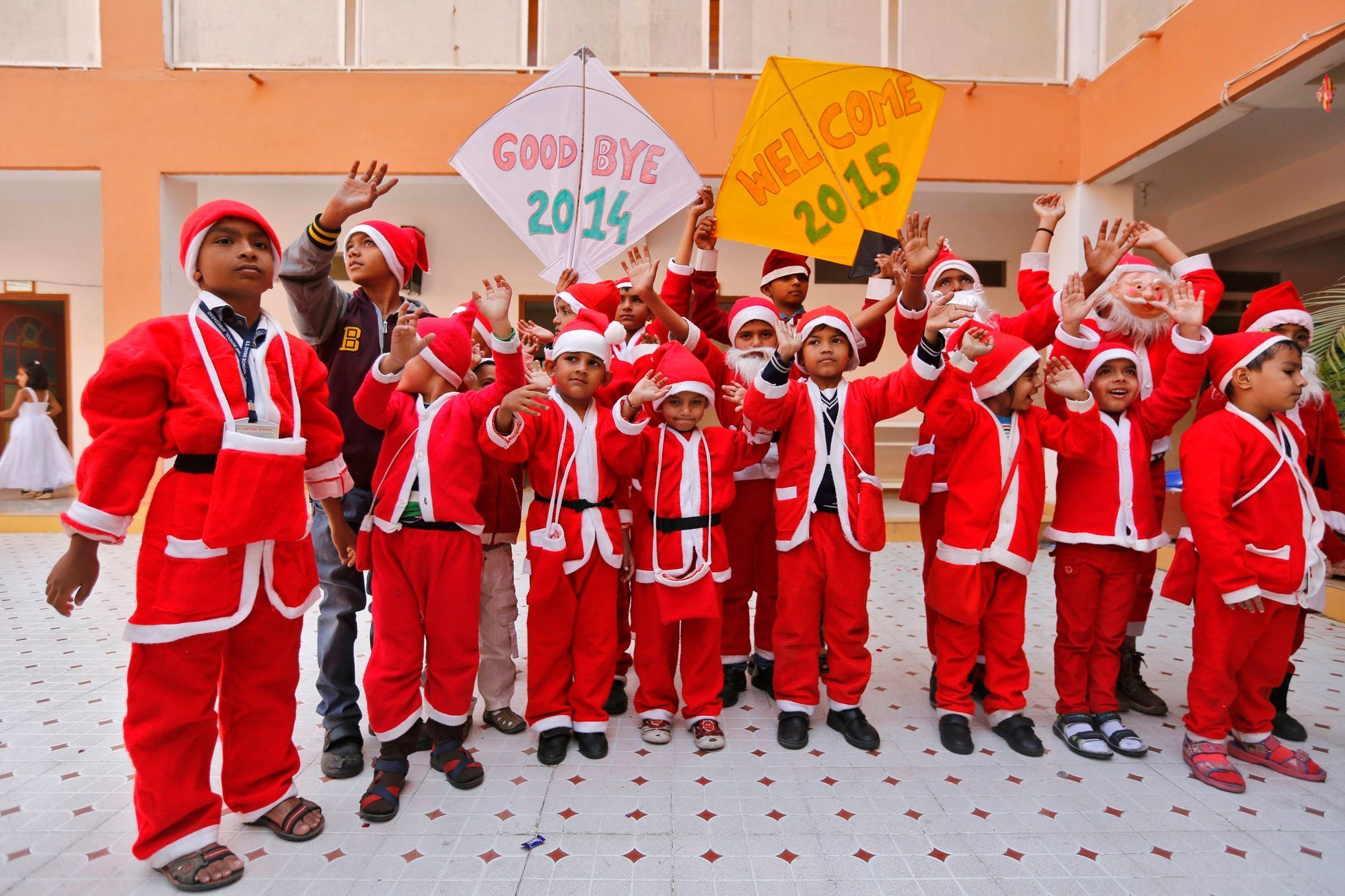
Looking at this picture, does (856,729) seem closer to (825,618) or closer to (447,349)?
(825,618)

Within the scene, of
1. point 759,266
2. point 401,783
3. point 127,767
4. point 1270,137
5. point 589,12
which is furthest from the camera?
point 759,266

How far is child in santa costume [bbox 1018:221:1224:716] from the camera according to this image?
2.77 m

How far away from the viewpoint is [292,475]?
5.96 ft

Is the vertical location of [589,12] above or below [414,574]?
above

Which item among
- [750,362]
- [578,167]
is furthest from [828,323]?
[578,167]

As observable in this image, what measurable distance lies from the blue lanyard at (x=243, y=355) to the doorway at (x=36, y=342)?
8710 millimetres

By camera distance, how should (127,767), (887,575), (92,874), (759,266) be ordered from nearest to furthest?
1. (92,874)
2. (127,767)
3. (887,575)
4. (759,266)

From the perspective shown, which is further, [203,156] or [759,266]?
[759,266]

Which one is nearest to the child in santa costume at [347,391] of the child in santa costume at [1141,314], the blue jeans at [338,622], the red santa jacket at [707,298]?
the blue jeans at [338,622]

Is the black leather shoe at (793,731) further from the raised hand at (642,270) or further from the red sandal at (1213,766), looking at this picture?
the raised hand at (642,270)

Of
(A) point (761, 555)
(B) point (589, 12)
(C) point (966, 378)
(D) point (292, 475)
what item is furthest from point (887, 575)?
(B) point (589, 12)

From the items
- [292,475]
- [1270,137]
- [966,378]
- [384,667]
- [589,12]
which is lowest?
[384,667]

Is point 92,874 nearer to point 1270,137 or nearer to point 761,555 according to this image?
point 761,555

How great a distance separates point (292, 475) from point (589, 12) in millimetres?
5715
